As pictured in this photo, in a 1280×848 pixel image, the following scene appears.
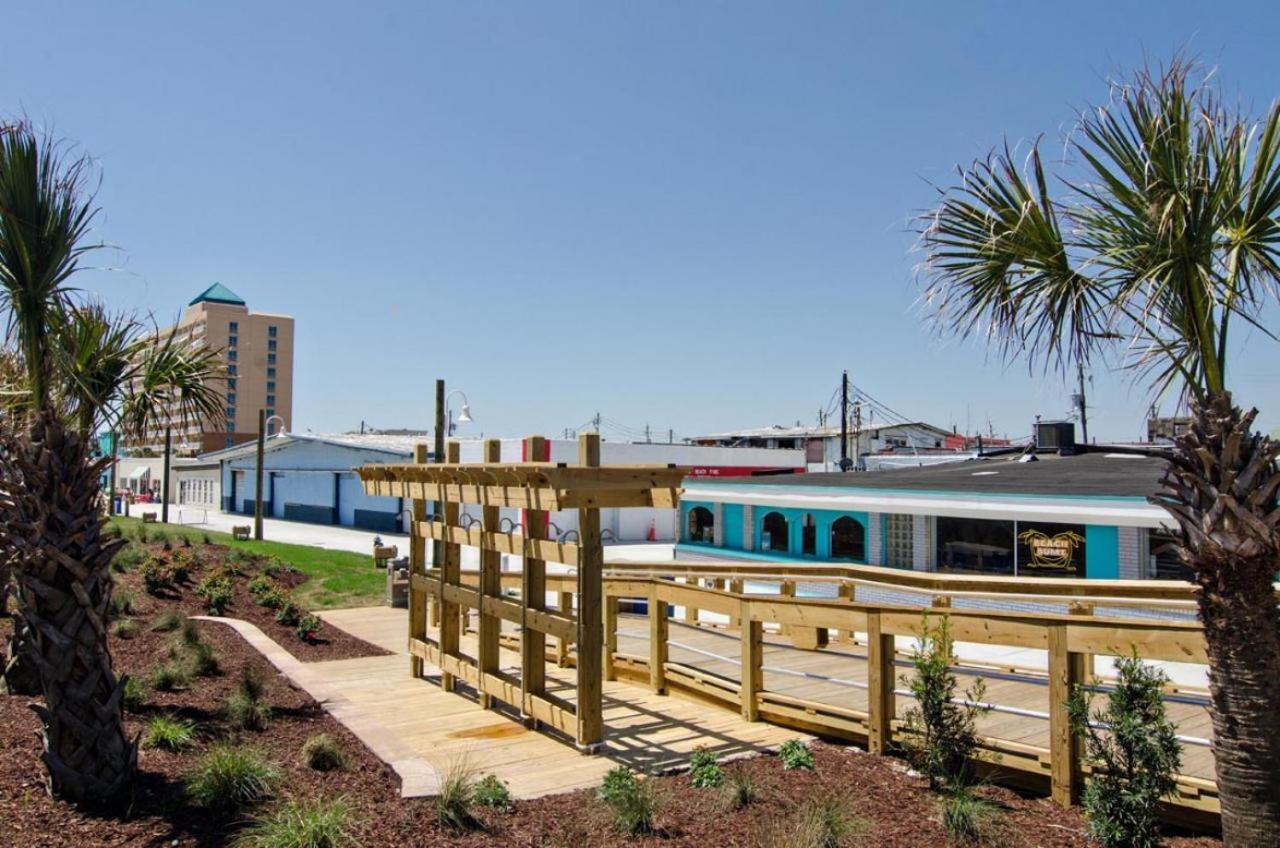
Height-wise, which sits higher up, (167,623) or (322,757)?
(167,623)

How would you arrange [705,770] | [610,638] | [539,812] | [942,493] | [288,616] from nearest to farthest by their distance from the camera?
[539,812], [705,770], [610,638], [288,616], [942,493]

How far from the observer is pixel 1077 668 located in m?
5.86

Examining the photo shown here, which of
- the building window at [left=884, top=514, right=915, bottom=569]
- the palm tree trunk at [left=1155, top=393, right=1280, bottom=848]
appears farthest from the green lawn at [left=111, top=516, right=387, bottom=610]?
the palm tree trunk at [left=1155, top=393, right=1280, bottom=848]

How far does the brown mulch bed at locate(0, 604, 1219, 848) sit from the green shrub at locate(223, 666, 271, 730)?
40 cm

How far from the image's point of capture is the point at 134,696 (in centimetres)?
708

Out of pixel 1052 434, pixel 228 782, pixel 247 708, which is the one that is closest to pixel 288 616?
pixel 247 708

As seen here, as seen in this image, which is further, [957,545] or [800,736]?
[957,545]

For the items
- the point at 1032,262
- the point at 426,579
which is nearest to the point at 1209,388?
the point at 1032,262

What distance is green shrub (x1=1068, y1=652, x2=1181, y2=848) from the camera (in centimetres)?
445

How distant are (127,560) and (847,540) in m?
13.6

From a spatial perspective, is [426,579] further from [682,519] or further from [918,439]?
[918,439]

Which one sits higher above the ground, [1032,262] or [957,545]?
[1032,262]

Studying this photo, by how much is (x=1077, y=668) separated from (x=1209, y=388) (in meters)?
2.49

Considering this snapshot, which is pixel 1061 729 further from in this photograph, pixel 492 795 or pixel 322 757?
pixel 322 757
